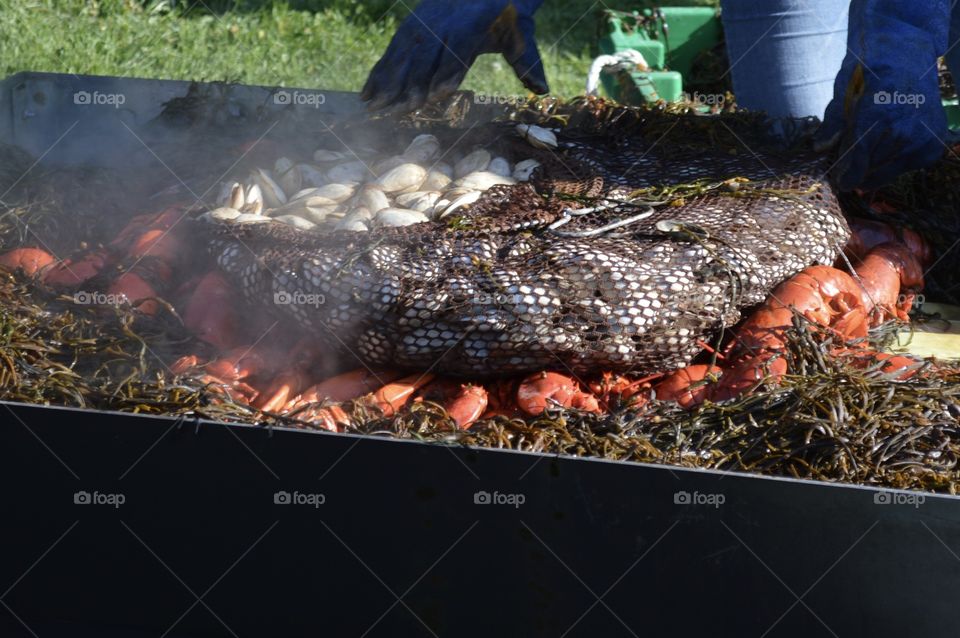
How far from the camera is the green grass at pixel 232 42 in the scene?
673 centimetres

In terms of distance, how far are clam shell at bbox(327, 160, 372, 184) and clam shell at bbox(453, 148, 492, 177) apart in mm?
298

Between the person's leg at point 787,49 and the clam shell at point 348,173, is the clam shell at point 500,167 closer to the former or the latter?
the clam shell at point 348,173

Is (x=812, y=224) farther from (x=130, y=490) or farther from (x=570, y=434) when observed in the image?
(x=130, y=490)

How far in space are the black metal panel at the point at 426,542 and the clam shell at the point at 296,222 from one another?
87 cm

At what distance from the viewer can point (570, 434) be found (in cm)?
269

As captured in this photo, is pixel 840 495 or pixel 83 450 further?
pixel 83 450

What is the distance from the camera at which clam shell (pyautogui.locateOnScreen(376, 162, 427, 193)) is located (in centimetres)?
345

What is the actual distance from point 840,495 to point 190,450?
57.1 inches

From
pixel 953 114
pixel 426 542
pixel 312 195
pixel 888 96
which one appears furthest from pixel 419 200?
pixel 953 114

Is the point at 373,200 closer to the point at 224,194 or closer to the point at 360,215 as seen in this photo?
the point at 360,215

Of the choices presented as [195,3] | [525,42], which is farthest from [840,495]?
[195,3]

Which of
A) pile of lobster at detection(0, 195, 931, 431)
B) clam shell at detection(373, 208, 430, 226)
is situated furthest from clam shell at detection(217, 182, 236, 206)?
clam shell at detection(373, 208, 430, 226)

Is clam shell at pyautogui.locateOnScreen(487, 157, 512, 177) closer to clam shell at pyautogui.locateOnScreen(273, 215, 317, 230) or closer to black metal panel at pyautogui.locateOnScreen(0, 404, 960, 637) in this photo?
clam shell at pyautogui.locateOnScreen(273, 215, 317, 230)

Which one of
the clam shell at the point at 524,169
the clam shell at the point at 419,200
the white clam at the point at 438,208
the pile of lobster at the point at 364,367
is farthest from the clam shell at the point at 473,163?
the pile of lobster at the point at 364,367
